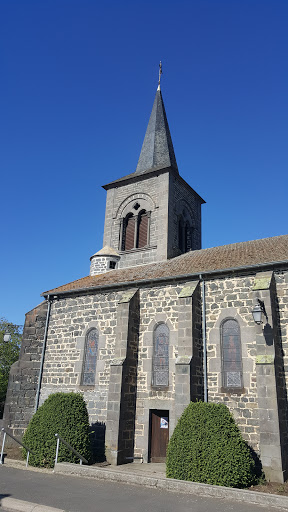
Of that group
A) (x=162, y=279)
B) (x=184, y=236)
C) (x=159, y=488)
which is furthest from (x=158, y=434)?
(x=184, y=236)

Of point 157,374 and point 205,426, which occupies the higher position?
point 157,374

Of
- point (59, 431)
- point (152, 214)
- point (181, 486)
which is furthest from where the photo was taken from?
point (152, 214)

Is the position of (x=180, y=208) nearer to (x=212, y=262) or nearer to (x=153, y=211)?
(x=153, y=211)

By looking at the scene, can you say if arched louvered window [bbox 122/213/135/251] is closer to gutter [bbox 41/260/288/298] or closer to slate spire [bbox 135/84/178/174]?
slate spire [bbox 135/84/178/174]

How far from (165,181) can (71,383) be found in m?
11.9

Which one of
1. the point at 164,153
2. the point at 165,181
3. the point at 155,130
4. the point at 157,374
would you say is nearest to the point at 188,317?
the point at 157,374

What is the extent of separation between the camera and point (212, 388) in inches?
475

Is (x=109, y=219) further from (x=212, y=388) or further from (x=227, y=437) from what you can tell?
(x=227, y=437)

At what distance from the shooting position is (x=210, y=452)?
903 centimetres

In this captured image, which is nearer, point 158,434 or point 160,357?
point 158,434

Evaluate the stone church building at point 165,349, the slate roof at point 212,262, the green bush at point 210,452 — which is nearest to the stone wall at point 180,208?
the slate roof at point 212,262

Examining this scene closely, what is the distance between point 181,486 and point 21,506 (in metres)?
3.56

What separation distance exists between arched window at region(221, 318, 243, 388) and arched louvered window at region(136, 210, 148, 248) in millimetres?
9030

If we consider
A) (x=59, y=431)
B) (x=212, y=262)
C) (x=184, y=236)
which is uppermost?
(x=184, y=236)
